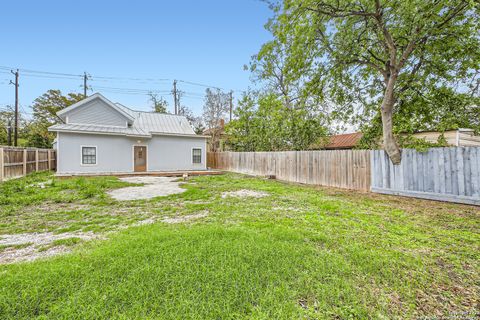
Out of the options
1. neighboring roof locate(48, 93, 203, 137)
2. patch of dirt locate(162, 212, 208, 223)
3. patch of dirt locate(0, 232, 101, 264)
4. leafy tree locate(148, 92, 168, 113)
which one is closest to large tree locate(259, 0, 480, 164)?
patch of dirt locate(162, 212, 208, 223)

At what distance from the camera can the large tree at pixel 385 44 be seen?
5.83 metres

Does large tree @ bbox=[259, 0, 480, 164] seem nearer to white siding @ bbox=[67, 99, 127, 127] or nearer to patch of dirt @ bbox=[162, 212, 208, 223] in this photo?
patch of dirt @ bbox=[162, 212, 208, 223]

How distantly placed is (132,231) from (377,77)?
10.4 metres

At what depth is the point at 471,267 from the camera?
2.32m

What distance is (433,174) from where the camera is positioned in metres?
5.73

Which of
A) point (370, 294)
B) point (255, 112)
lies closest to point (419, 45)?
point (370, 294)

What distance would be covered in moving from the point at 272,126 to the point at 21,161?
1436 centimetres

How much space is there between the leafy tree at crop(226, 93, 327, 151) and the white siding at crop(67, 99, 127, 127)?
9.13 meters

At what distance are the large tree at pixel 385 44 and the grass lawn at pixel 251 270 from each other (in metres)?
4.65

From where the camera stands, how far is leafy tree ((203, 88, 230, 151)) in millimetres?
23719

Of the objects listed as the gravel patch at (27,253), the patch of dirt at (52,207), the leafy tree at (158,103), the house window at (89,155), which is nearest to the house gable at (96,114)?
the house window at (89,155)

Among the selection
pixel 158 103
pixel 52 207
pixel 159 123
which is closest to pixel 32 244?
pixel 52 207

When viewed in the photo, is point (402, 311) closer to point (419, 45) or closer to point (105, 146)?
point (419, 45)

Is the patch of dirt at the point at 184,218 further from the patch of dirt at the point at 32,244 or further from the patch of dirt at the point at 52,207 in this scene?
the patch of dirt at the point at 52,207
